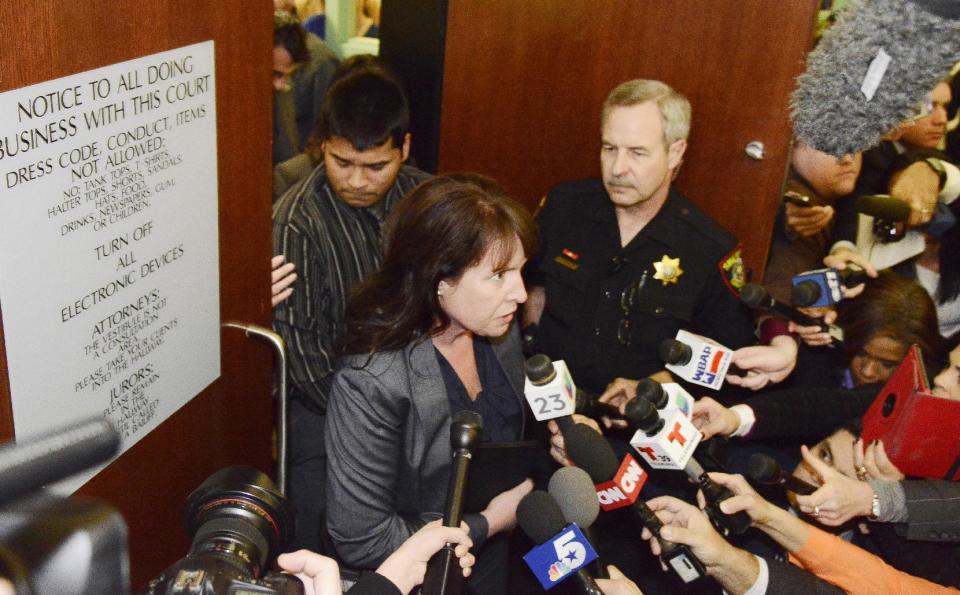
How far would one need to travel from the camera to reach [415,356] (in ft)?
6.25

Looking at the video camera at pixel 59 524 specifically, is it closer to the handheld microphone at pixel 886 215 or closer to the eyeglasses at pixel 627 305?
the eyeglasses at pixel 627 305

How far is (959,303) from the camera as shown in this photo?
9.23 feet

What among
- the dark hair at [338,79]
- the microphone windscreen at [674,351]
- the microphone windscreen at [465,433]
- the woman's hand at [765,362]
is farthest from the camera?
the dark hair at [338,79]

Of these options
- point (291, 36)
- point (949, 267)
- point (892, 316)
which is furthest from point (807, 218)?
point (291, 36)

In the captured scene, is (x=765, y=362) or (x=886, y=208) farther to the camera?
(x=886, y=208)

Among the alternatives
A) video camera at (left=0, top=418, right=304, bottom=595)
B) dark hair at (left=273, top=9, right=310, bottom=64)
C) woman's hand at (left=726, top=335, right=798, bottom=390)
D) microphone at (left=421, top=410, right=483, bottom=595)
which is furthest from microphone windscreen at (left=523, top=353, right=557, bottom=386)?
dark hair at (left=273, top=9, right=310, bottom=64)

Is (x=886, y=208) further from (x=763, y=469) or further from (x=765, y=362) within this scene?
(x=763, y=469)

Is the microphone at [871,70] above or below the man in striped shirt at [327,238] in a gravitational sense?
above

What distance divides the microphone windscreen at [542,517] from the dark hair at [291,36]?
10.4 ft

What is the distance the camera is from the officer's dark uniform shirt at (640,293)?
2.59 meters

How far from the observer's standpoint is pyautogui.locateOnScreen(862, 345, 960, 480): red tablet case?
1.91m

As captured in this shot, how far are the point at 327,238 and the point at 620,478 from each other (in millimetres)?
1102

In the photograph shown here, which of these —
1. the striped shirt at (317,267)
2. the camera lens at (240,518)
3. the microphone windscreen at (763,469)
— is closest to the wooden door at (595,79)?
the striped shirt at (317,267)

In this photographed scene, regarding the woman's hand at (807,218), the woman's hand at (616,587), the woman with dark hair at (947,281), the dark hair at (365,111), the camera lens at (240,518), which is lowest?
the woman's hand at (616,587)
